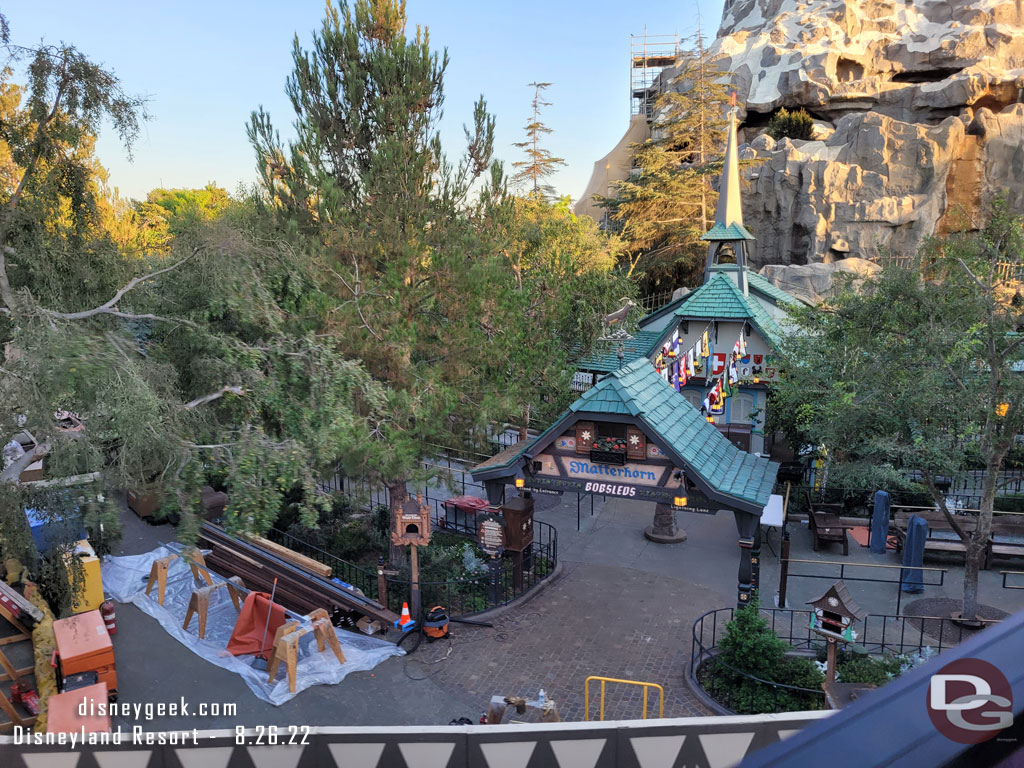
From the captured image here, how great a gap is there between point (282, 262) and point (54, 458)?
16.1ft

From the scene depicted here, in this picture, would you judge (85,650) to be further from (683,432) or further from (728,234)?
(728,234)

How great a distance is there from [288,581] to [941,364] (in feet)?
40.7

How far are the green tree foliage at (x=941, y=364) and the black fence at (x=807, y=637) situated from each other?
911 mm

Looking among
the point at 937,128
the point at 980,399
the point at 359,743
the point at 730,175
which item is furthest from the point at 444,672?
the point at 937,128

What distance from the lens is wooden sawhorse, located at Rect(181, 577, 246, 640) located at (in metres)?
12.8

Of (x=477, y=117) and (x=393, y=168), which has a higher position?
(x=477, y=117)

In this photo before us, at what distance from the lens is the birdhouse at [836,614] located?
9.45 meters

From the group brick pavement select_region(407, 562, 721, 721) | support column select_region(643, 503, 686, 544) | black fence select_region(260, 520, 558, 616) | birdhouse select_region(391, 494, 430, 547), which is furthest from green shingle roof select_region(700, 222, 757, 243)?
birdhouse select_region(391, 494, 430, 547)

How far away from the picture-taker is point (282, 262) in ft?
41.0

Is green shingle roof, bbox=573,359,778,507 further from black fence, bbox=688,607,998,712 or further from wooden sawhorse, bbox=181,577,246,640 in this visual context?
wooden sawhorse, bbox=181,577,246,640

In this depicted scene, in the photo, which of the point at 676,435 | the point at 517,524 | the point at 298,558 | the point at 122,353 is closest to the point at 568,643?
the point at 517,524

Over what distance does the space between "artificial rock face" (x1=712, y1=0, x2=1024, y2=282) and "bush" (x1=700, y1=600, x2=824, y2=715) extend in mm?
30935

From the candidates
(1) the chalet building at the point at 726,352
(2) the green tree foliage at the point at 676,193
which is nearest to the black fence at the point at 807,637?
(1) the chalet building at the point at 726,352

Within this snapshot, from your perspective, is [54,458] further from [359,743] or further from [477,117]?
[477,117]
